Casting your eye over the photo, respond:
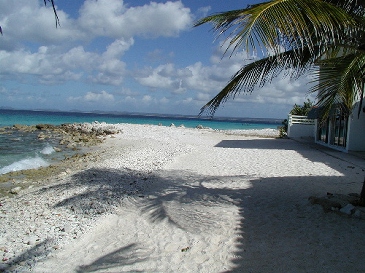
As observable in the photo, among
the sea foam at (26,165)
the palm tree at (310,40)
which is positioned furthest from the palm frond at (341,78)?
the sea foam at (26,165)

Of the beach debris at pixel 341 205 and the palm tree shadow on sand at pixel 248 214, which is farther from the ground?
the beach debris at pixel 341 205

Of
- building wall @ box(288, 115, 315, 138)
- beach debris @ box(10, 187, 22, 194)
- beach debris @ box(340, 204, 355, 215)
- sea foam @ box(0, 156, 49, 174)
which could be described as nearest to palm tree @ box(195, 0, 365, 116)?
beach debris @ box(340, 204, 355, 215)

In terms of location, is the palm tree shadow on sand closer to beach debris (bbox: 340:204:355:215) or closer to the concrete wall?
beach debris (bbox: 340:204:355:215)

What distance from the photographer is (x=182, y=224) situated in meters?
5.14

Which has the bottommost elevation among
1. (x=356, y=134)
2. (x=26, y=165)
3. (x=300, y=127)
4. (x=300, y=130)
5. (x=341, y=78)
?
(x=26, y=165)

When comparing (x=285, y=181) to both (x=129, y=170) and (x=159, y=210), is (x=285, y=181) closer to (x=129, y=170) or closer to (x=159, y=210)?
(x=159, y=210)

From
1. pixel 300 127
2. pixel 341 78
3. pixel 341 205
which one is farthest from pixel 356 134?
pixel 341 78

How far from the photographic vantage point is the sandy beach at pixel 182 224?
13.1ft

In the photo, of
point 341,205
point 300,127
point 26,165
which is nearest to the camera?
point 341,205

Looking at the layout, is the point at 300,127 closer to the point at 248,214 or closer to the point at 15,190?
the point at 248,214

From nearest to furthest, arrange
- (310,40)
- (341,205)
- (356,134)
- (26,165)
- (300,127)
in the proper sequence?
(310,40)
(341,205)
(26,165)
(356,134)
(300,127)

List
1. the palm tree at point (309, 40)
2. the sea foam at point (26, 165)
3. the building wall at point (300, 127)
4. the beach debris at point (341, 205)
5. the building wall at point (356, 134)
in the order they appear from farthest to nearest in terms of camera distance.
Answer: the building wall at point (300, 127), the building wall at point (356, 134), the sea foam at point (26, 165), the beach debris at point (341, 205), the palm tree at point (309, 40)

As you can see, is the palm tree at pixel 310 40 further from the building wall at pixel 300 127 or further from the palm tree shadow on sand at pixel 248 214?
the building wall at pixel 300 127

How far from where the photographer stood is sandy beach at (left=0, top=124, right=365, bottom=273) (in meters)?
3.98
